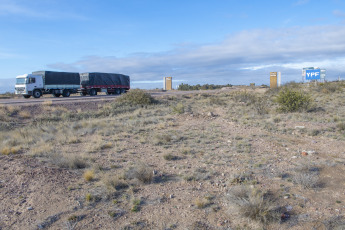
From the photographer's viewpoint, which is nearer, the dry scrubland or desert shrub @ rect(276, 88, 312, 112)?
the dry scrubland

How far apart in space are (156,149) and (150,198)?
427 centimetres

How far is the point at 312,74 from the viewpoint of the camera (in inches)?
1908

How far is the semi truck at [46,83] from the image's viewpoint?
33.5 meters

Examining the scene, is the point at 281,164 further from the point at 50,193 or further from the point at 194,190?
the point at 50,193

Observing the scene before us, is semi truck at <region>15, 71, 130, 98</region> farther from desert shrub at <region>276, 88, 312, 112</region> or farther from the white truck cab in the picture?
desert shrub at <region>276, 88, 312, 112</region>

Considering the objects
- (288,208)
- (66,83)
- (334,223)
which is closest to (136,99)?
(66,83)

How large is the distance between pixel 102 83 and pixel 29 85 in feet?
32.9

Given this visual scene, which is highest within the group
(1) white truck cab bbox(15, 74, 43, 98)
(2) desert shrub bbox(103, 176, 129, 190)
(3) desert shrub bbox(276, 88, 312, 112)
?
(1) white truck cab bbox(15, 74, 43, 98)

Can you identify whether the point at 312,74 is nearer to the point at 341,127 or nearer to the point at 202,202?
the point at 341,127

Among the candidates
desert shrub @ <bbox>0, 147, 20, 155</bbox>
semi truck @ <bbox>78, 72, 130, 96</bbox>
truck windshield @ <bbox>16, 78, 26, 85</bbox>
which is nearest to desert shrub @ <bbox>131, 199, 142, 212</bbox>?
desert shrub @ <bbox>0, 147, 20, 155</bbox>

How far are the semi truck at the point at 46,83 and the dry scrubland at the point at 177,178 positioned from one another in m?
20.4

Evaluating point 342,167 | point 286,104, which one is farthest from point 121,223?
point 286,104

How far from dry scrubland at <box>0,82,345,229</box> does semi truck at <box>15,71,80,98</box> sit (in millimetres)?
20351

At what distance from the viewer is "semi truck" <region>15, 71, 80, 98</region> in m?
33.5
